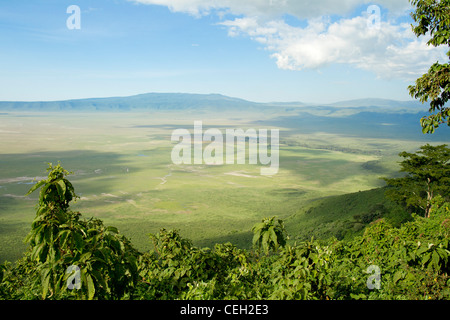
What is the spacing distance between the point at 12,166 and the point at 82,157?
26106mm

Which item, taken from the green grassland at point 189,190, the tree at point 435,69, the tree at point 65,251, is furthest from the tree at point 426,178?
the tree at point 65,251

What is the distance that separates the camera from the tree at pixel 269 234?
6035mm

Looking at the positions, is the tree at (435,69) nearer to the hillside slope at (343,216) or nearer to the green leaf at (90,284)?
the green leaf at (90,284)

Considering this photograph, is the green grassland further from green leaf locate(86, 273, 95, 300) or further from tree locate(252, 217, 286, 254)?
green leaf locate(86, 273, 95, 300)

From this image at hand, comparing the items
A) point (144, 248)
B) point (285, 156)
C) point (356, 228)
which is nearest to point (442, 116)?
point (356, 228)

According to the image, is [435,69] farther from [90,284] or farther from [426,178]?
[426,178]

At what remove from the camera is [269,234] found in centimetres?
611

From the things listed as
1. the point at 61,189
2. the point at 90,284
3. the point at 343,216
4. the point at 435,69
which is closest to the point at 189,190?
the point at 343,216

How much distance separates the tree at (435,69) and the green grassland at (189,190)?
63.7 ft

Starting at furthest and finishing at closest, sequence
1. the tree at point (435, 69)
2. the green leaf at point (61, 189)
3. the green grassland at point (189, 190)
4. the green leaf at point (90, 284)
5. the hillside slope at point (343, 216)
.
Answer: the green grassland at point (189, 190) < the hillside slope at point (343, 216) < the tree at point (435, 69) < the green leaf at point (61, 189) < the green leaf at point (90, 284)

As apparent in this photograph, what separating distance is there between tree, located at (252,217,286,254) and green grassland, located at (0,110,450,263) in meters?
17.1

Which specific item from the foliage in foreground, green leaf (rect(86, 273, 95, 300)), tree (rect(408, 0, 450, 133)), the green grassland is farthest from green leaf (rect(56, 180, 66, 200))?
the green grassland
